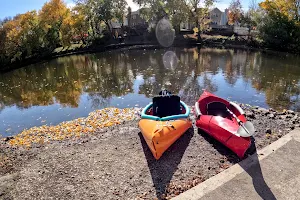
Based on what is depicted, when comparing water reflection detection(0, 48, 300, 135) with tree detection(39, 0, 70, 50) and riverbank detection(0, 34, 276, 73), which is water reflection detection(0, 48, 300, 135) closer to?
riverbank detection(0, 34, 276, 73)

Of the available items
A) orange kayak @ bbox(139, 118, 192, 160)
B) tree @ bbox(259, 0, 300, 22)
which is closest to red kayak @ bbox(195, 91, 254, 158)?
orange kayak @ bbox(139, 118, 192, 160)

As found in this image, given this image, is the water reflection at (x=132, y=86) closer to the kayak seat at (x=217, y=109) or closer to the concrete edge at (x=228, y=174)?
the kayak seat at (x=217, y=109)

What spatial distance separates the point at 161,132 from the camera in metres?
6.97

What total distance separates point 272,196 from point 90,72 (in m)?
20.6

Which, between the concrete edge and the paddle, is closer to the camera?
the concrete edge

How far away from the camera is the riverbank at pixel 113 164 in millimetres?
5926

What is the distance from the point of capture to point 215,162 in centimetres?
684

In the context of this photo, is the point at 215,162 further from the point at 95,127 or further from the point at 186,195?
the point at 95,127

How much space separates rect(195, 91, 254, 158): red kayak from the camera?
6.82 meters

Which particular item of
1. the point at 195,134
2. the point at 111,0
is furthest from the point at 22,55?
the point at 195,134

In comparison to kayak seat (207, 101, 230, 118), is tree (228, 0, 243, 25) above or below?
above

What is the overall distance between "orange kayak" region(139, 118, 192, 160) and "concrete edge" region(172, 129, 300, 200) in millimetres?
1518

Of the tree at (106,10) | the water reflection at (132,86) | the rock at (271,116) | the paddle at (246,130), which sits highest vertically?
the tree at (106,10)

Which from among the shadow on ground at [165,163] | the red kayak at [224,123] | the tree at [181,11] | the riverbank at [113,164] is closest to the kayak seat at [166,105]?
the red kayak at [224,123]
